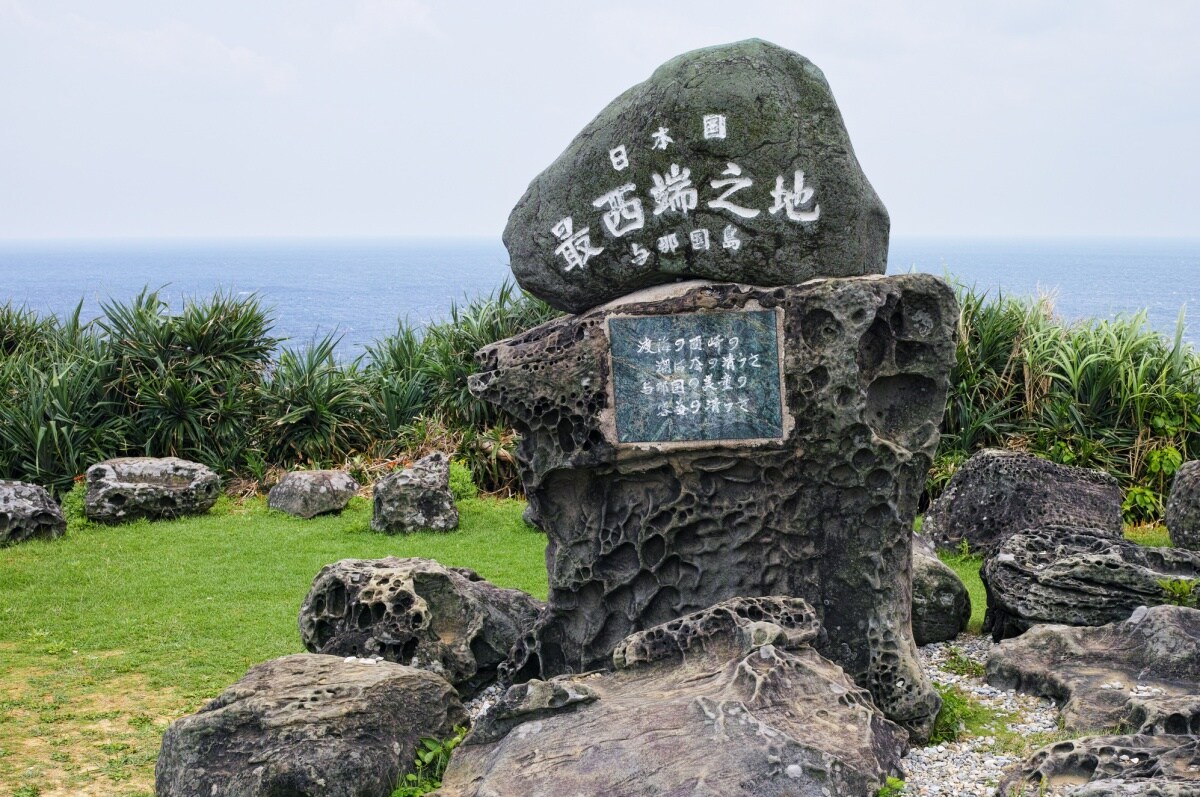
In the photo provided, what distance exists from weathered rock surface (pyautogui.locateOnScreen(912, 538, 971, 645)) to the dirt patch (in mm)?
3692

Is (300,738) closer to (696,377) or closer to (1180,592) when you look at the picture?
(696,377)

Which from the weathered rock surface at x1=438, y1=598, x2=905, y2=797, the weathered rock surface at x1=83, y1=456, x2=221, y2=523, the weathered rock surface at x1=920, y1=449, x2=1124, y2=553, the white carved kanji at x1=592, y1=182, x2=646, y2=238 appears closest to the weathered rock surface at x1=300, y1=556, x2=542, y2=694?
the weathered rock surface at x1=438, y1=598, x2=905, y2=797

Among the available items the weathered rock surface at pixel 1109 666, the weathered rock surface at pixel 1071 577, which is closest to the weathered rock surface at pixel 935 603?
the weathered rock surface at pixel 1071 577

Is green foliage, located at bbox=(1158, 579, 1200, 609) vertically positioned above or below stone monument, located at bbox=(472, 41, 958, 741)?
below

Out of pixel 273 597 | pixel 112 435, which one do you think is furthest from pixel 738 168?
pixel 112 435

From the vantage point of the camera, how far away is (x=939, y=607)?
6.38 metres

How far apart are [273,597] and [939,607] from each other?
403 cm

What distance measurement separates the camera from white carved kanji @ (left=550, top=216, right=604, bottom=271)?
520 centimetres

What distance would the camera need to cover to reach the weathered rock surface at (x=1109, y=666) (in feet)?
16.0

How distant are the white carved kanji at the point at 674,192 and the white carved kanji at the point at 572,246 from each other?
0.32m

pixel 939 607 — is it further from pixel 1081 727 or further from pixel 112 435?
pixel 112 435

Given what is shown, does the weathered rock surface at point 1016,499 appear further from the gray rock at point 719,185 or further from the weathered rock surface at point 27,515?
the weathered rock surface at point 27,515

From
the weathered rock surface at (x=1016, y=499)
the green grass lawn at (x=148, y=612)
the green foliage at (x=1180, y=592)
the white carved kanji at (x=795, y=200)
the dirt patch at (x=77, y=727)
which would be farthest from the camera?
the weathered rock surface at (x=1016, y=499)

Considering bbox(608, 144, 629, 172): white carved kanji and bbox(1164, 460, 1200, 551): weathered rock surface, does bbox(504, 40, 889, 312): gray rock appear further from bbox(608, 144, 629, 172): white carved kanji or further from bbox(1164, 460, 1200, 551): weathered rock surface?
bbox(1164, 460, 1200, 551): weathered rock surface
